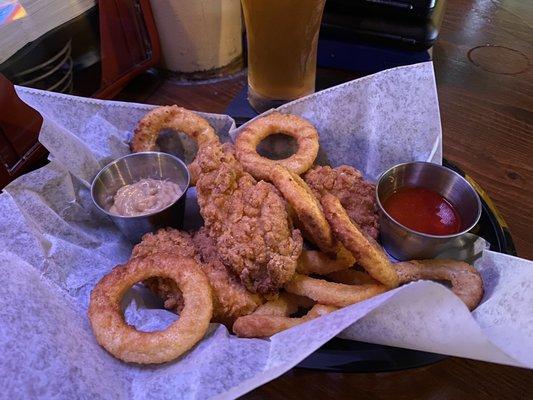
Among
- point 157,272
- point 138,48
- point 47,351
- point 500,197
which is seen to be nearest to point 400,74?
point 500,197

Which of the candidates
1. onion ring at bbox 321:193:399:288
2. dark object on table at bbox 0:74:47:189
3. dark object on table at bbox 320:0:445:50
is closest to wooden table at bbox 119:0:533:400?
onion ring at bbox 321:193:399:288

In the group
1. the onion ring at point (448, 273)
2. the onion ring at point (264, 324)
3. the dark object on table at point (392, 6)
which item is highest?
the dark object on table at point (392, 6)

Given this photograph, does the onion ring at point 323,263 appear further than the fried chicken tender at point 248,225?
Yes

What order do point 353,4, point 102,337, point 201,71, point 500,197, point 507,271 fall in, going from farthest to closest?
1. point 201,71
2. point 353,4
3. point 500,197
4. point 507,271
5. point 102,337

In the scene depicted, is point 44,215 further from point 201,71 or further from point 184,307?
point 201,71

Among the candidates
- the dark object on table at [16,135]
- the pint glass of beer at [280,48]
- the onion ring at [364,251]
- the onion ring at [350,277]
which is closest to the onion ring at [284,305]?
the onion ring at [350,277]

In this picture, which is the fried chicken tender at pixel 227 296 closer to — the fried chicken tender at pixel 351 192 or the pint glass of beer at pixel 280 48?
the fried chicken tender at pixel 351 192

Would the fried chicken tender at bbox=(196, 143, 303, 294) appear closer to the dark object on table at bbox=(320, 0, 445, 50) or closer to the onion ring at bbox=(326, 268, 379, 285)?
the onion ring at bbox=(326, 268, 379, 285)

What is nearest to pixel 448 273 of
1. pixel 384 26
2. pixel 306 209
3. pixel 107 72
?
pixel 306 209
